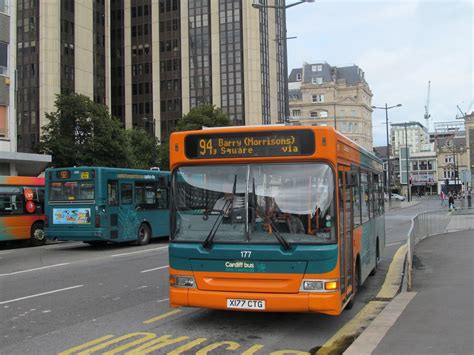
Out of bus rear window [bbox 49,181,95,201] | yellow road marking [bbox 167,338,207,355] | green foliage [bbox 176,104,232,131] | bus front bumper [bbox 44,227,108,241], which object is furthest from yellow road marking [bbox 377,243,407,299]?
green foliage [bbox 176,104,232,131]

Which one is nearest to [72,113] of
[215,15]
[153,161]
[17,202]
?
[17,202]

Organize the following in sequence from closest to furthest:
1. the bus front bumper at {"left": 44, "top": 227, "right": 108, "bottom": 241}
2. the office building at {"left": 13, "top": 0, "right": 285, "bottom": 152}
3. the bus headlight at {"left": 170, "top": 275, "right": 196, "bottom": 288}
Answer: the bus headlight at {"left": 170, "top": 275, "right": 196, "bottom": 288}, the bus front bumper at {"left": 44, "top": 227, "right": 108, "bottom": 241}, the office building at {"left": 13, "top": 0, "right": 285, "bottom": 152}

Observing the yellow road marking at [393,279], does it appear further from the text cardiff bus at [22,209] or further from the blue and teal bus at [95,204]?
the text cardiff bus at [22,209]

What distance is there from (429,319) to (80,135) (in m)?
29.1

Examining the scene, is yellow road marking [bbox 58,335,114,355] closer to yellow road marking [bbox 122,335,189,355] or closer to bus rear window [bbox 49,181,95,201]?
yellow road marking [bbox 122,335,189,355]

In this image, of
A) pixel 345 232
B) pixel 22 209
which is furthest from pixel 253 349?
pixel 22 209

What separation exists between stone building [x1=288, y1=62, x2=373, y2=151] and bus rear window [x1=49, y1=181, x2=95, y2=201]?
364 ft

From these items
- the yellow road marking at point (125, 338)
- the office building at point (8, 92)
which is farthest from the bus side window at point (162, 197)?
the yellow road marking at point (125, 338)

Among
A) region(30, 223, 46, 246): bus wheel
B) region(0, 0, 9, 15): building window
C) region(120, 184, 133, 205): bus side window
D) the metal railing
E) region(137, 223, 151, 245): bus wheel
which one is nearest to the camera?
region(120, 184, 133, 205): bus side window

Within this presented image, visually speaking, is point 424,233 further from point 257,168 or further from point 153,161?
point 153,161

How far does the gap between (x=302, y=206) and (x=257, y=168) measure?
0.79m

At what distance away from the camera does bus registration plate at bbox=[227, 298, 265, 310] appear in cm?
676

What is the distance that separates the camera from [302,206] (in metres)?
6.89

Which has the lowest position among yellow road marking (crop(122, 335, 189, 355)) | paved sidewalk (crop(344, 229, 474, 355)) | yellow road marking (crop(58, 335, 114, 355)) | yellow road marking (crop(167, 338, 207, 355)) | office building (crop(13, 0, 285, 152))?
yellow road marking (crop(167, 338, 207, 355))
